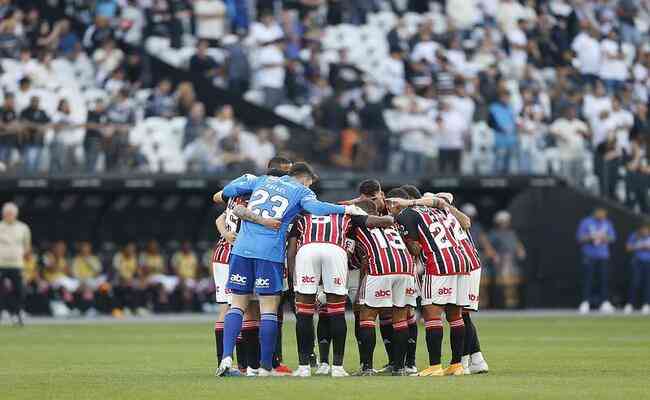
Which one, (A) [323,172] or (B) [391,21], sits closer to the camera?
(A) [323,172]

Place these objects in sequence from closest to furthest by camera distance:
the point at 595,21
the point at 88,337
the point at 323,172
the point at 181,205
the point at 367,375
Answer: the point at 367,375, the point at 88,337, the point at 323,172, the point at 181,205, the point at 595,21

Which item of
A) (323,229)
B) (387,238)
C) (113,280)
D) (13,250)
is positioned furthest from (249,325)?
(113,280)

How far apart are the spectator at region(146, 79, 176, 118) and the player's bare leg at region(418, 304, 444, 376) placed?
560 inches

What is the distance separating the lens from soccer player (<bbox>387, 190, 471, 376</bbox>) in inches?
586

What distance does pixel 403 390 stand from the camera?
12.9 meters

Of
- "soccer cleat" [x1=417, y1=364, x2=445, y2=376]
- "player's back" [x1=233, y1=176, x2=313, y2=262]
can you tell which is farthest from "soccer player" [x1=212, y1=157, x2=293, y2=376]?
"soccer cleat" [x1=417, y1=364, x2=445, y2=376]

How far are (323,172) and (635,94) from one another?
29.3 feet

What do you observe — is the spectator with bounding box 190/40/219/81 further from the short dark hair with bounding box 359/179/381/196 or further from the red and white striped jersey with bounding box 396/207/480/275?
the red and white striped jersey with bounding box 396/207/480/275

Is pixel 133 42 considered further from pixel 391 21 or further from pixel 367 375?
pixel 367 375

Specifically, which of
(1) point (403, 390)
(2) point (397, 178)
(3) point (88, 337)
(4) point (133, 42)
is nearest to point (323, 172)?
(2) point (397, 178)

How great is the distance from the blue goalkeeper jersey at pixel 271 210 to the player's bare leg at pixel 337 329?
597mm

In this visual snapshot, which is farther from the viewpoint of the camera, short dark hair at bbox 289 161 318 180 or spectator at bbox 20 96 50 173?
spectator at bbox 20 96 50 173

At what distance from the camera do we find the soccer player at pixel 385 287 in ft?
48.9

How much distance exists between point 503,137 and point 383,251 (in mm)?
14935
